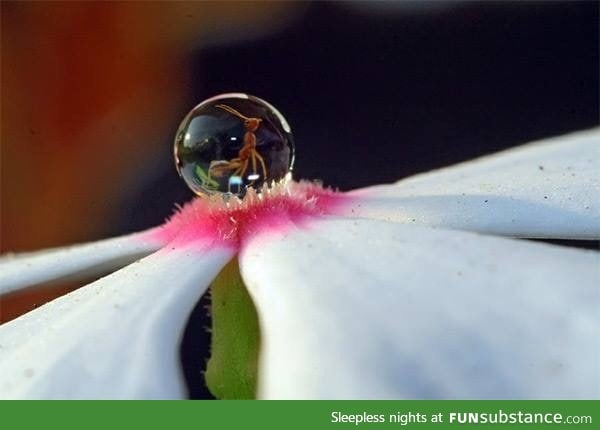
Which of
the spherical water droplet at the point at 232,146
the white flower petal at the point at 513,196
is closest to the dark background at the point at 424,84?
the white flower petal at the point at 513,196

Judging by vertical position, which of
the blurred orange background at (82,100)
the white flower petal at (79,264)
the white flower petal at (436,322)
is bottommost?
the white flower petal at (436,322)

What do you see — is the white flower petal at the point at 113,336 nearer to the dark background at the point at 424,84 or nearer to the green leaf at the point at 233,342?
the green leaf at the point at 233,342

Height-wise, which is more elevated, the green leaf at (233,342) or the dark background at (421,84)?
the dark background at (421,84)

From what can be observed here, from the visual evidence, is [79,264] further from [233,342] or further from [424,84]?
[424,84]

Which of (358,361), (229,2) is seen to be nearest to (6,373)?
(358,361)

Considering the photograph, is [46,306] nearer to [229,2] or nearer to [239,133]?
[239,133]

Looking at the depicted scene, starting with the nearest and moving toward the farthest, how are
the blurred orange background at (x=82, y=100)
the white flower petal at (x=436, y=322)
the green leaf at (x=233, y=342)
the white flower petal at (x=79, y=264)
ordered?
the white flower petal at (x=436, y=322), the green leaf at (x=233, y=342), the white flower petal at (x=79, y=264), the blurred orange background at (x=82, y=100)
